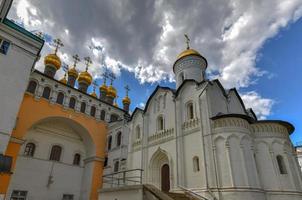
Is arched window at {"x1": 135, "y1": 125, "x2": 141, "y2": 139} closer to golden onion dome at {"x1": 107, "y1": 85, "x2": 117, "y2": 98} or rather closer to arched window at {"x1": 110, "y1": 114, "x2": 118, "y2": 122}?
arched window at {"x1": 110, "y1": 114, "x2": 118, "y2": 122}

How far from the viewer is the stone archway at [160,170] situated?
14.9 m

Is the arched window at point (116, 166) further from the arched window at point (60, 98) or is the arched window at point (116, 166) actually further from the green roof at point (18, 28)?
the green roof at point (18, 28)

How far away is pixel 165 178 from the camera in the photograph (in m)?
15.1

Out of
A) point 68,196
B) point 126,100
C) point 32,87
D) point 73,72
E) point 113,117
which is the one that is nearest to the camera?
point 32,87

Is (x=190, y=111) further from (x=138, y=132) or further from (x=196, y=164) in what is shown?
(x=138, y=132)

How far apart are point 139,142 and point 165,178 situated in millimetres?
3863

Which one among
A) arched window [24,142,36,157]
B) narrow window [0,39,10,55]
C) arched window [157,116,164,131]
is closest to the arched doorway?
arched window [157,116,164,131]

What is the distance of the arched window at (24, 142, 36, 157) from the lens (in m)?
19.7

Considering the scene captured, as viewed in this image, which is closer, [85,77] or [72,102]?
[72,102]

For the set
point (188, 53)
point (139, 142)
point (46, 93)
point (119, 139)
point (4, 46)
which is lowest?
point (139, 142)

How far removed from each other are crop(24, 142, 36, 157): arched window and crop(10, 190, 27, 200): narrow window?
312cm

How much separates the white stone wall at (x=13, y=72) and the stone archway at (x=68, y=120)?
3.87 meters

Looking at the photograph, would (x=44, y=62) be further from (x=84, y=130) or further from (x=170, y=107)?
(x=170, y=107)

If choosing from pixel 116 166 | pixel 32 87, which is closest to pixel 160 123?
pixel 116 166
